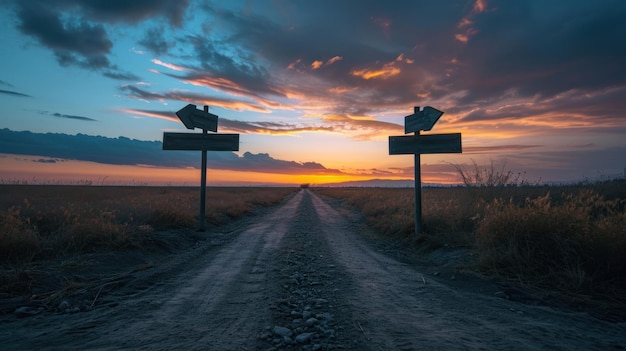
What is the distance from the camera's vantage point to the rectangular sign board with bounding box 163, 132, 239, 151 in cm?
1306

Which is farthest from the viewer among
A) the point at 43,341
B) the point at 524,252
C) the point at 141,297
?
the point at 524,252

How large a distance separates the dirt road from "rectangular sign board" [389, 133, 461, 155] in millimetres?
5066

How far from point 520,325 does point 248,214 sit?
56.8 feet

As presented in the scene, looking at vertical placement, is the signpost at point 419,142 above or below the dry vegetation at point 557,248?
Answer: above

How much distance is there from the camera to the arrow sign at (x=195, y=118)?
41.6 ft

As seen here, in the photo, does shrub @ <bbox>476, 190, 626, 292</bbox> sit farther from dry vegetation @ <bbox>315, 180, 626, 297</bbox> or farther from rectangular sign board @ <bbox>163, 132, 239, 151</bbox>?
rectangular sign board @ <bbox>163, 132, 239, 151</bbox>

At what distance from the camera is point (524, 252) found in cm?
603

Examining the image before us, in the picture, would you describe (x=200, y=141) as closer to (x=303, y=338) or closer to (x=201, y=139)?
(x=201, y=139)

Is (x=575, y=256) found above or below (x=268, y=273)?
above

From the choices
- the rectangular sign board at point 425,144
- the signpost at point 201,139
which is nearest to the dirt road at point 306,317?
the rectangular sign board at point 425,144

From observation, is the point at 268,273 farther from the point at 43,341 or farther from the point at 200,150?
the point at 200,150

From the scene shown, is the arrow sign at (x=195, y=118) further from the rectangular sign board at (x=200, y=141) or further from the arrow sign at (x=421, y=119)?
the arrow sign at (x=421, y=119)

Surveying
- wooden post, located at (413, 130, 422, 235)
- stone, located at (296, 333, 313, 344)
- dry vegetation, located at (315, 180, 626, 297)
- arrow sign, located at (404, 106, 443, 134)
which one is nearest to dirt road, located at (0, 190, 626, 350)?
stone, located at (296, 333, 313, 344)

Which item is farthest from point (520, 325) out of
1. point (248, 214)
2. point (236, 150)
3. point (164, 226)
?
point (248, 214)
